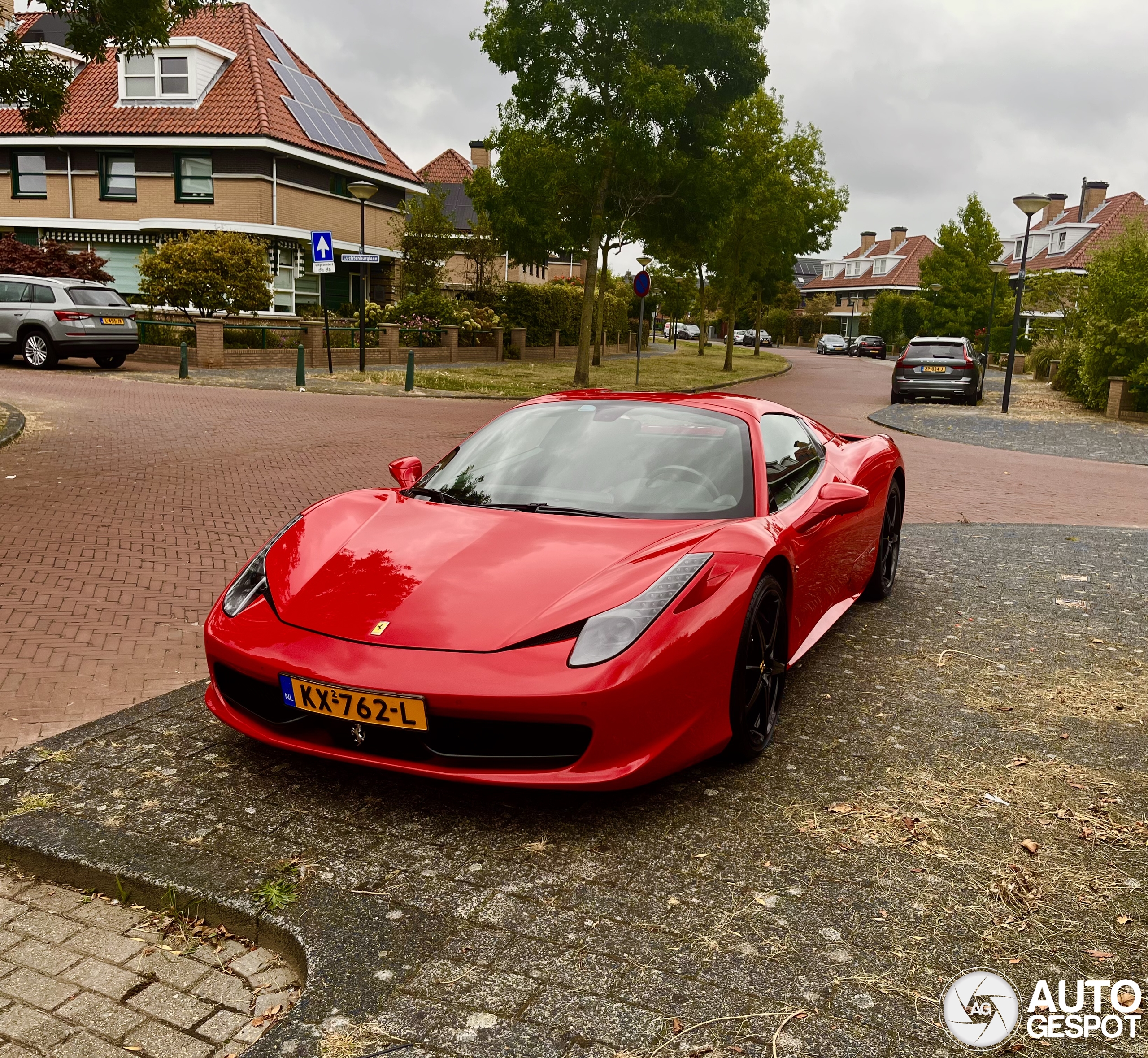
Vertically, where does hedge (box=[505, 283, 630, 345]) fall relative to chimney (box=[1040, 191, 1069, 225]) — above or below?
below

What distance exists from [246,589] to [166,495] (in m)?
5.48

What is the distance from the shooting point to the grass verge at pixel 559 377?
2300cm

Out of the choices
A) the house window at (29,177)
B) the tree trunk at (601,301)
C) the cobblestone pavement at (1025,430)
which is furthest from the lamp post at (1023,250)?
the house window at (29,177)

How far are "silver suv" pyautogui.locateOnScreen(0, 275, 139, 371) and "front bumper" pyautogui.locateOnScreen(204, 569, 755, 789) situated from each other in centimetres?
1948

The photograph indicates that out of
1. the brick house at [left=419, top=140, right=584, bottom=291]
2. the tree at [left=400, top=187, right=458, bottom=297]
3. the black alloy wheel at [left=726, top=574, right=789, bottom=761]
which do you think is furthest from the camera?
the brick house at [left=419, top=140, right=584, bottom=291]

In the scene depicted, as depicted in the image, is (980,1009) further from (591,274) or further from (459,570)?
(591,274)

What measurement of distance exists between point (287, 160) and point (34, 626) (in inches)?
1289

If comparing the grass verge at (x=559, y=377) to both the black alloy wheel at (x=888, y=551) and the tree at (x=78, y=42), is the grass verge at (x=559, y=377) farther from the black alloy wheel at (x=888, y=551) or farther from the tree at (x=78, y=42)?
the black alloy wheel at (x=888, y=551)

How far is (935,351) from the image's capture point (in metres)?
23.9

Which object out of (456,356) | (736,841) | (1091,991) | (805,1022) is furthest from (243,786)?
(456,356)

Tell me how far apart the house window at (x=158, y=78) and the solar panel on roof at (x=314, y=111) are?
3.21 meters

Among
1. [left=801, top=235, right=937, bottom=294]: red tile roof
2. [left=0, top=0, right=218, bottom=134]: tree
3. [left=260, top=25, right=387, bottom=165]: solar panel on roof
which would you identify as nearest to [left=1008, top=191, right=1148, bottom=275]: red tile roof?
[left=801, top=235, right=937, bottom=294]: red tile roof

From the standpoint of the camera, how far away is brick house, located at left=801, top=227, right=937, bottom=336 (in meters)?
89.8

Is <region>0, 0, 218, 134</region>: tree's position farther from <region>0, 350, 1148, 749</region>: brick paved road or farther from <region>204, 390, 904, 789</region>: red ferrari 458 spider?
<region>204, 390, 904, 789</region>: red ferrari 458 spider
